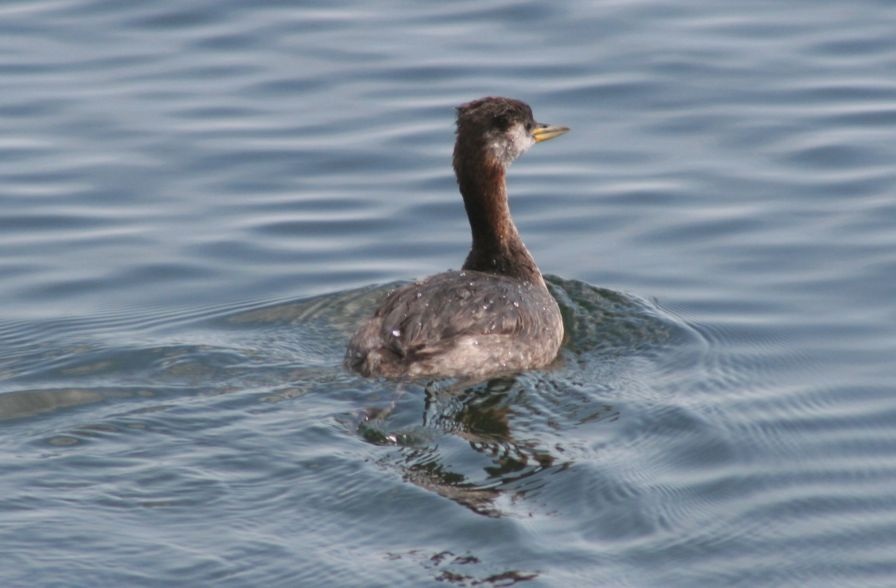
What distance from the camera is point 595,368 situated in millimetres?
11797

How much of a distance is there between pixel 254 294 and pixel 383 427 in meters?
2.93

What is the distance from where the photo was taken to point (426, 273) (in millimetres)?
13484

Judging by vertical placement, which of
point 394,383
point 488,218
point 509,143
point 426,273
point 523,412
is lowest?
point 523,412

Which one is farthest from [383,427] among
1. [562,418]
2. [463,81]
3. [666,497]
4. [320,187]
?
[463,81]

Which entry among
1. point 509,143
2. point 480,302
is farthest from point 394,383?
point 509,143

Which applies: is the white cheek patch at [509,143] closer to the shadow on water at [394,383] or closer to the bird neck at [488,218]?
the bird neck at [488,218]

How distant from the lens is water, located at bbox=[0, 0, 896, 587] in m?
9.02

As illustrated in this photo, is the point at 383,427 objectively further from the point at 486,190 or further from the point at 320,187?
the point at 320,187

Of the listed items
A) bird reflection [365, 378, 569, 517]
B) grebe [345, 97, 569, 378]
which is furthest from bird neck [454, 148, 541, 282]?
bird reflection [365, 378, 569, 517]

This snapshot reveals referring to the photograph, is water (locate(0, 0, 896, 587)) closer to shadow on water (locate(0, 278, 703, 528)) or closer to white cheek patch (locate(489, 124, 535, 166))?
shadow on water (locate(0, 278, 703, 528))

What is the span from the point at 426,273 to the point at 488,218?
2.70 feet

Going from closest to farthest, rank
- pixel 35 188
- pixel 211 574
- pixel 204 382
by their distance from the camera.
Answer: pixel 211 574 < pixel 204 382 < pixel 35 188

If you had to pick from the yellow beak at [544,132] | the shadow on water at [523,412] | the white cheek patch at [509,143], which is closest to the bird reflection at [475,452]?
the shadow on water at [523,412]

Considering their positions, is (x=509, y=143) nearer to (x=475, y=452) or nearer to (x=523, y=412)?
(x=523, y=412)
